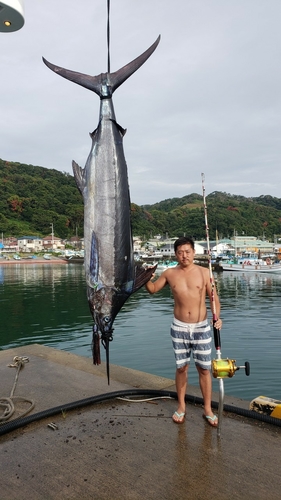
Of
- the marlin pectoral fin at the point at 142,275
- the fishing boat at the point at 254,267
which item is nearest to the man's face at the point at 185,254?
the marlin pectoral fin at the point at 142,275

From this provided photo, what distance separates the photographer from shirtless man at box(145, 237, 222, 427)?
3.05 m

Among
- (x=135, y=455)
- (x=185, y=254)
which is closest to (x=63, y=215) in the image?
(x=185, y=254)

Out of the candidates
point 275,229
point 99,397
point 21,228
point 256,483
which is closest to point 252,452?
point 256,483

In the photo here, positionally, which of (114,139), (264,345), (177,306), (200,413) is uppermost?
(114,139)

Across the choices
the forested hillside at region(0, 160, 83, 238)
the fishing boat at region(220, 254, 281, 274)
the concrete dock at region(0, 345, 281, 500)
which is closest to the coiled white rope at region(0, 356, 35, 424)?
the concrete dock at region(0, 345, 281, 500)

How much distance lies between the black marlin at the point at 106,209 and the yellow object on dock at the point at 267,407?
58.6 inches

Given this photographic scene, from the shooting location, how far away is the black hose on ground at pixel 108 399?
10.0 feet

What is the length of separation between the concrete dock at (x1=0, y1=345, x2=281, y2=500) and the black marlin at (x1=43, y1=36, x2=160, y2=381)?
720 mm

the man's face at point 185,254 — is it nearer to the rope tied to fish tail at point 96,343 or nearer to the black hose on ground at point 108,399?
the rope tied to fish tail at point 96,343

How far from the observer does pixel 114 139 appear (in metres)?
2.67

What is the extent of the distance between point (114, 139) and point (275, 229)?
114436 mm

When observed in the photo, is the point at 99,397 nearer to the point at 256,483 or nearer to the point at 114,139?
the point at 256,483

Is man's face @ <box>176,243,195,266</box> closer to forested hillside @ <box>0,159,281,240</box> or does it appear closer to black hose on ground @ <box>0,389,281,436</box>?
black hose on ground @ <box>0,389,281,436</box>

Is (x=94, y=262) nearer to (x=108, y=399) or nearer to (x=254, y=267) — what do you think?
(x=108, y=399)
